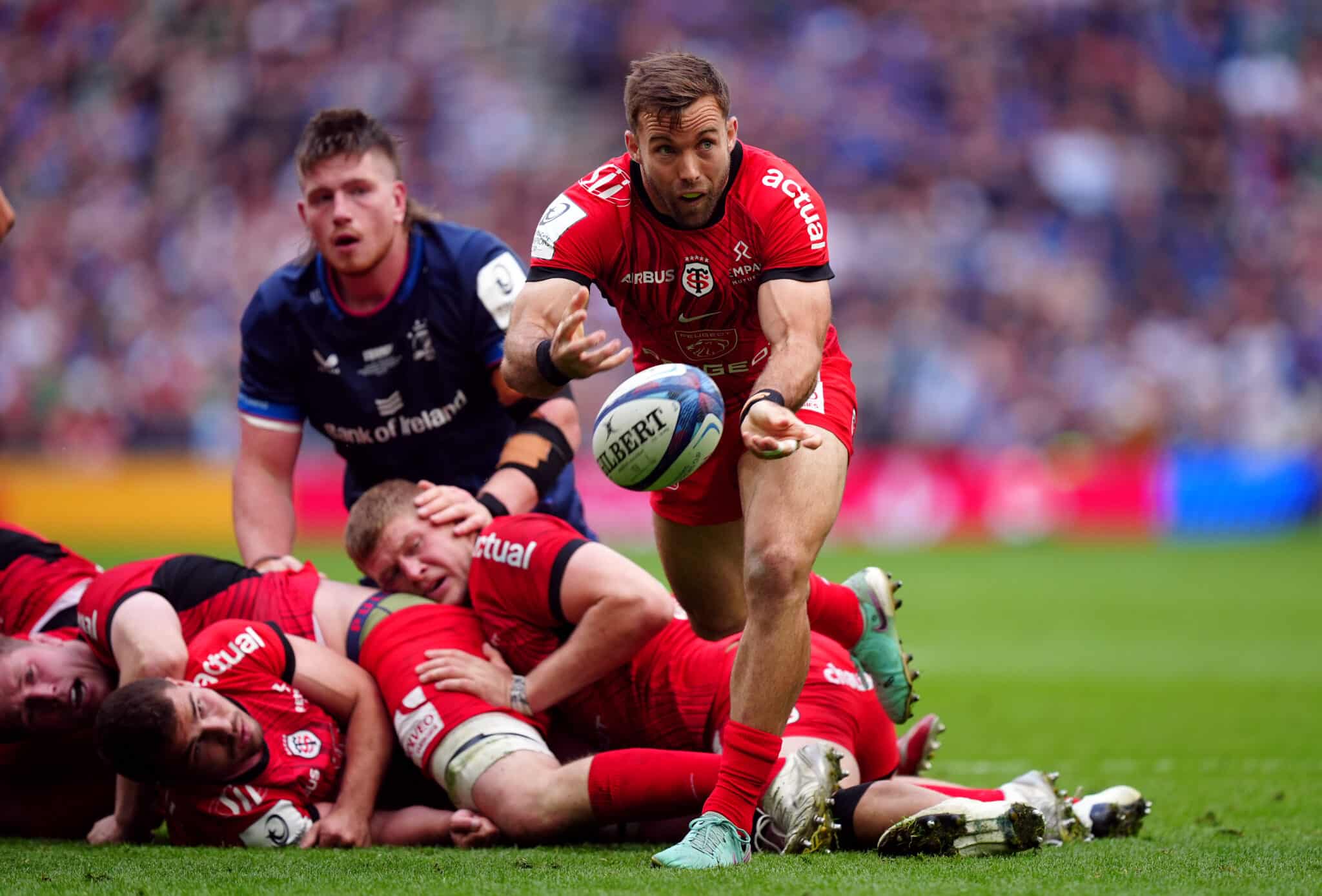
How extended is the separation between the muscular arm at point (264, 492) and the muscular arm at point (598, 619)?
184 cm

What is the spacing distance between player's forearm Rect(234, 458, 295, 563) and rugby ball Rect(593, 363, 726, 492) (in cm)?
259

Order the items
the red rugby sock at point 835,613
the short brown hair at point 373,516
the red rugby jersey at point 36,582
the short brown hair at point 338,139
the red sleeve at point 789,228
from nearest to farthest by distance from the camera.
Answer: the red sleeve at point 789,228 → the red rugby sock at point 835,613 → the short brown hair at point 373,516 → the red rugby jersey at point 36,582 → the short brown hair at point 338,139

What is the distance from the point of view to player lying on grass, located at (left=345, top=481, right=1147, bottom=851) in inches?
195

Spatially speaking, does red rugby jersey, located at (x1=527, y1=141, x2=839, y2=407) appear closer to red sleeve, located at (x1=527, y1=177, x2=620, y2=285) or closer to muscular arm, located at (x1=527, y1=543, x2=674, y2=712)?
red sleeve, located at (x1=527, y1=177, x2=620, y2=285)

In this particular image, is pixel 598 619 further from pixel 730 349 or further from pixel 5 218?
pixel 5 218

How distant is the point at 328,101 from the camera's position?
73.1ft

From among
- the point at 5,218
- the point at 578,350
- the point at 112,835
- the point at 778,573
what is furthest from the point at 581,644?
the point at 5,218

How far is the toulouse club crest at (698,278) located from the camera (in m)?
4.86

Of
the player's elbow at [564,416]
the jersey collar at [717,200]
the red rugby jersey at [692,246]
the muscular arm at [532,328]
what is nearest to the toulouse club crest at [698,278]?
the red rugby jersey at [692,246]

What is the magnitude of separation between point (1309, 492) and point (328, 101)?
49.2 feet

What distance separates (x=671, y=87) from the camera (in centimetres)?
452

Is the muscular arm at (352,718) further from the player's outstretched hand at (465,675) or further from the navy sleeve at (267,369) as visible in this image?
the navy sleeve at (267,369)

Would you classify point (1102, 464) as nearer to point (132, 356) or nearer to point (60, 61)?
point (132, 356)

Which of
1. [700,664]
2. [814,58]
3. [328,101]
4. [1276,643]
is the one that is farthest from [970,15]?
[700,664]
